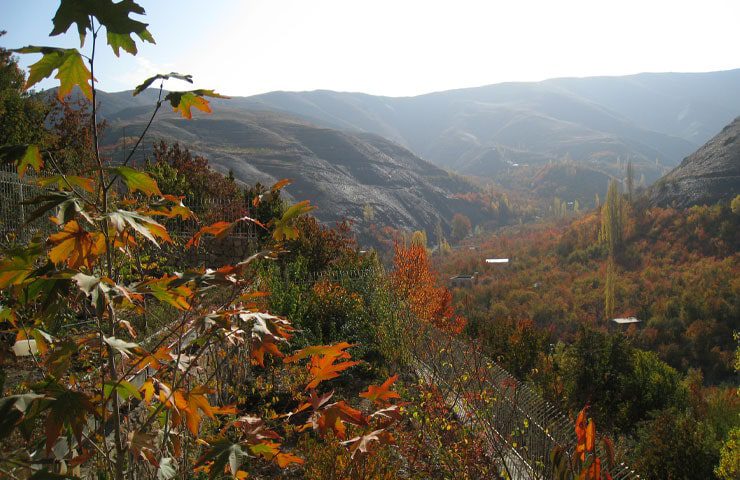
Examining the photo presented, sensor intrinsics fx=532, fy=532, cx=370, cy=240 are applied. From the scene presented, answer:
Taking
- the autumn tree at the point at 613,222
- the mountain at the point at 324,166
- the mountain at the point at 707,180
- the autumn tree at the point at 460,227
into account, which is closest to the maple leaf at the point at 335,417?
the autumn tree at the point at 613,222

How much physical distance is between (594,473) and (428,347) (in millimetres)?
5093

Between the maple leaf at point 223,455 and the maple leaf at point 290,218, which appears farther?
the maple leaf at point 290,218

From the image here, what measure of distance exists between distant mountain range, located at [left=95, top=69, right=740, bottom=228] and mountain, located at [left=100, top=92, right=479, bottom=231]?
224 millimetres

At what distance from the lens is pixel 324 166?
67375 mm

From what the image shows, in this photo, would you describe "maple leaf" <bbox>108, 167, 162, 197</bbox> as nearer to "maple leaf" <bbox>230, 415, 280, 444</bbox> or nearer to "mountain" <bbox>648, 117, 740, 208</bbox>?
"maple leaf" <bbox>230, 415, 280, 444</bbox>

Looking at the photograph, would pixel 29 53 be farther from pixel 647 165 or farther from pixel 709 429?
pixel 647 165

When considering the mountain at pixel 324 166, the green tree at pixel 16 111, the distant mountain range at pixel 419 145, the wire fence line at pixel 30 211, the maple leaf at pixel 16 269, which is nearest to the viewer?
the maple leaf at pixel 16 269

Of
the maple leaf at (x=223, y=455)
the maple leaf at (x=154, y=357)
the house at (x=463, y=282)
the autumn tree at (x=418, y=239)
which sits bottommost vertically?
the house at (x=463, y=282)

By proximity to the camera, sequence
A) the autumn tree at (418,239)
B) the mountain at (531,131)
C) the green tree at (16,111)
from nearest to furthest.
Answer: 1. the green tree at (16,111)
2. the autumn tree at (418,239)
3. the mountain at (531,131)

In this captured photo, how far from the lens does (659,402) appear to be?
297 inches

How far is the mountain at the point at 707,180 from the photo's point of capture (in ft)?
108

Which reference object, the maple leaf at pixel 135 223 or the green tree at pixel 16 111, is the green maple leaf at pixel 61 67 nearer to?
the maple leaf at pixel 135 223

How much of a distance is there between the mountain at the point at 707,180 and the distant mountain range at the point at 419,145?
29010mm

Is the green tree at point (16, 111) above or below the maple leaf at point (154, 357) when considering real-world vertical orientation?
above
